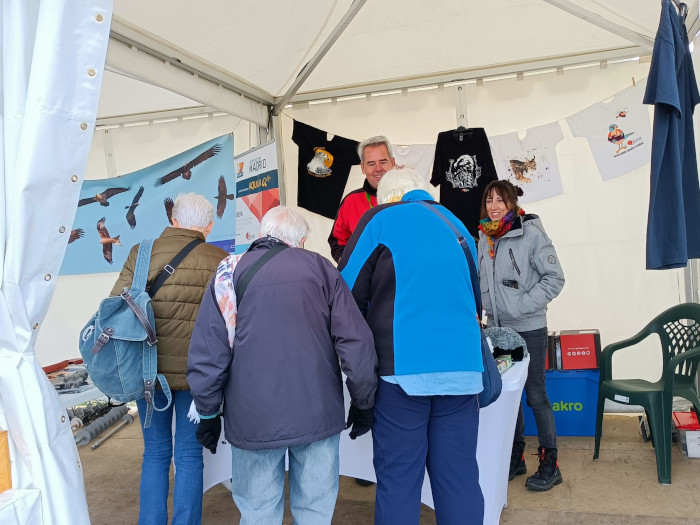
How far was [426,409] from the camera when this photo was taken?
196cm

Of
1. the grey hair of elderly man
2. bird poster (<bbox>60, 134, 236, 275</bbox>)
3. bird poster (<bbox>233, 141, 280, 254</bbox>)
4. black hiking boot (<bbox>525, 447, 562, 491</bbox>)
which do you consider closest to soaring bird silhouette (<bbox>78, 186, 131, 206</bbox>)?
bird poster (<bbox>60, 134, 236, 275</bbox>)

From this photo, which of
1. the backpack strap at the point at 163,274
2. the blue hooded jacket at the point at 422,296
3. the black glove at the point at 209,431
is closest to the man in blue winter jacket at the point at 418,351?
the blue hooded jacket at the point at 422,296

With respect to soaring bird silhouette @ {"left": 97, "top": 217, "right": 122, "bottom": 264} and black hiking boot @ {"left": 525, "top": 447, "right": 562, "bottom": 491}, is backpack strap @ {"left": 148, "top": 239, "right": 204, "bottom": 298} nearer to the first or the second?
black hiking boot @ {"left": 525, "top": 447, "right": 562, "bottom": 491}

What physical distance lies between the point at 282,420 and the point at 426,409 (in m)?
0.49

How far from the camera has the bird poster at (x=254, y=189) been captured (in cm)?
409

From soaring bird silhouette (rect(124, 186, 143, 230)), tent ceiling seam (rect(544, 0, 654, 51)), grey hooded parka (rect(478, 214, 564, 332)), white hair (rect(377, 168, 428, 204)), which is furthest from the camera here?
soaring bird silhouette (rect(124, 186, 143, 230))

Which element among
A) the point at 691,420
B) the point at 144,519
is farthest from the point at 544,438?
the point at 144,519

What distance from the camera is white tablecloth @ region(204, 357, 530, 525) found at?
2230 mm

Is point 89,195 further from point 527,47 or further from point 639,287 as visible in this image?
point 639,287

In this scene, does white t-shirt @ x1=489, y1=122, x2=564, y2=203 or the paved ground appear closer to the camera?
the paved ground

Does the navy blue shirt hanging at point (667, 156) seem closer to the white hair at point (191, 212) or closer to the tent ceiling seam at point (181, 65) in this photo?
the white hair at point (191, 212)

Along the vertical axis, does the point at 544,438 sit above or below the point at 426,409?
below

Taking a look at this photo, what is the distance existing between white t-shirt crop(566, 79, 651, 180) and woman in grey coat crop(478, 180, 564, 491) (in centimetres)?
130

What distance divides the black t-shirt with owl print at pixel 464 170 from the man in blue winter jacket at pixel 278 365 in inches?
97.3
